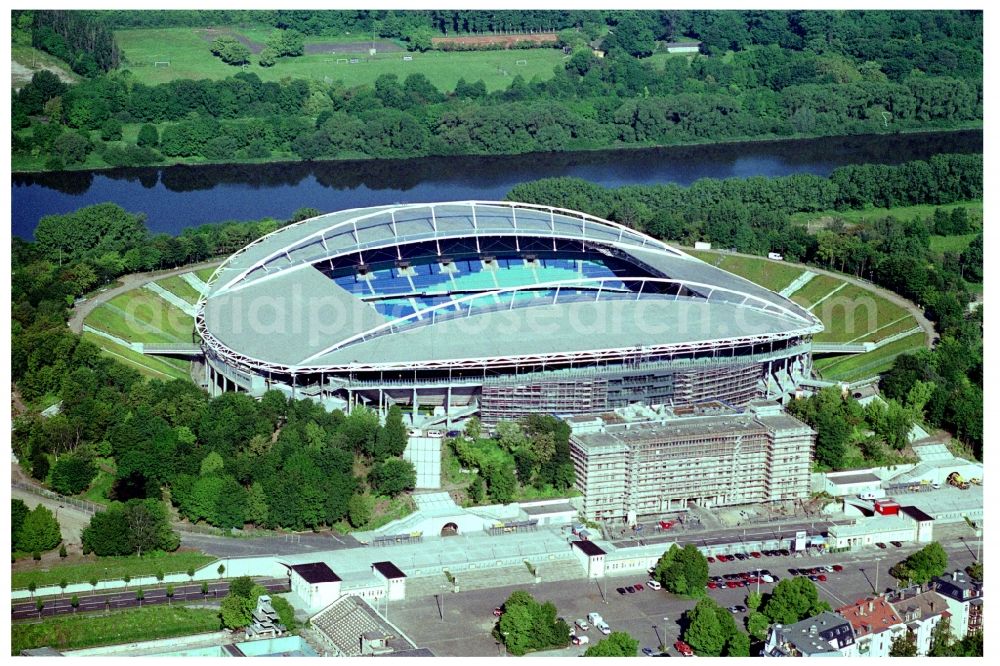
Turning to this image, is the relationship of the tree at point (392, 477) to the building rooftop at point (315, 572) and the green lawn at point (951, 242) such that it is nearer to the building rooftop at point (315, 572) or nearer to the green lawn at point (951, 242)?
the building rooftop at point (315, 572)

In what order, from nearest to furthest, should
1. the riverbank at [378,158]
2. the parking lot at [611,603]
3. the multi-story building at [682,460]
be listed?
the parking lot at [611,603], the multi-story building at [682,460], the riverbank at [378,158]

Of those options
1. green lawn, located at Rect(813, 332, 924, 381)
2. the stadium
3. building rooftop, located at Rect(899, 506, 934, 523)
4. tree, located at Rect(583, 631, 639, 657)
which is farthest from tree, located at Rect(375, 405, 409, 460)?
green lawn, located at Rect(813, 332, 924, 381)

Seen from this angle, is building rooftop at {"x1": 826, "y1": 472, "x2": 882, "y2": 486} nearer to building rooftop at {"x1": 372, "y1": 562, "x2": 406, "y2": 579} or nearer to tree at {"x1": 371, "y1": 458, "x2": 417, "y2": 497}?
tree at {"x1": 371, "y1": 458, "x2": 417, "y2": 497}

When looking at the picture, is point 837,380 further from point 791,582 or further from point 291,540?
point 291,540

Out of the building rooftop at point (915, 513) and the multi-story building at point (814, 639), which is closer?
the multi-story building at point (814, 639)

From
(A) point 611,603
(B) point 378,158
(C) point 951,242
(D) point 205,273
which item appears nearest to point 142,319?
(D) point 205,273

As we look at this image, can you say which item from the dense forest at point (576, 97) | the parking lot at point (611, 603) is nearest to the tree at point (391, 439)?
the parking lot at point (611, 603)
